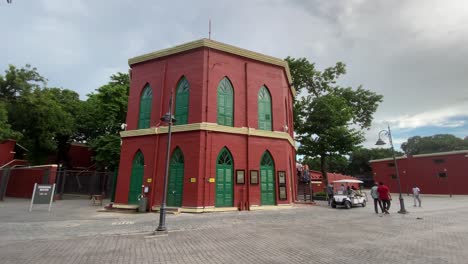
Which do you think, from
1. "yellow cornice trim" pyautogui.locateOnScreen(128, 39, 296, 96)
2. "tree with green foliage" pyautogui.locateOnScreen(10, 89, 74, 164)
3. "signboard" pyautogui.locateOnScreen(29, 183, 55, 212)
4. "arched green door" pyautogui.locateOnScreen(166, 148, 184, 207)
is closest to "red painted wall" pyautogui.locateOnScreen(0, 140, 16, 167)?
"tree with green foliage" pyautogui.locateOnScreen(10, 89, 74, 164)

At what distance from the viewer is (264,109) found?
61.9 ft

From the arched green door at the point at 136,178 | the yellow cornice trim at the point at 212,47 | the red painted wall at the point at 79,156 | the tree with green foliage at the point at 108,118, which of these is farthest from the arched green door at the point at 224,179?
the red painted wall at the point at 79,156

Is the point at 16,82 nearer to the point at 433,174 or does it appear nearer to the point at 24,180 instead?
the point at 24,180

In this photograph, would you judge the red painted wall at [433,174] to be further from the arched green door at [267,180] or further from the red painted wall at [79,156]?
the red painted wall at [79,156]

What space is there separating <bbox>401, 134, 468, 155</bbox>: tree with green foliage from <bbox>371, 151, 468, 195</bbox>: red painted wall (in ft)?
113

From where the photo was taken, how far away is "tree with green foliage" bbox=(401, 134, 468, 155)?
6378cm

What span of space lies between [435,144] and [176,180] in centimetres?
7469

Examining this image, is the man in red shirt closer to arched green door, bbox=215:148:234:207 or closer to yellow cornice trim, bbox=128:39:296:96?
arched green door, bbox=215:148:234:207

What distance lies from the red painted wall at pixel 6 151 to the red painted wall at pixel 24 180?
3.83 meters

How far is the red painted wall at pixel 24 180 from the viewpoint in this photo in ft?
76.7

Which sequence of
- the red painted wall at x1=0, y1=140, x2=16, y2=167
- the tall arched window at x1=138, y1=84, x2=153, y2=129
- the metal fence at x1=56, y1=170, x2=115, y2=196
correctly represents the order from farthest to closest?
the red painted wall at x1=0, y1=140, x2=16, y2=167, the metal fence at x1=56, y1=170, x2=115, y2=196, the tall arched window at x1=138, y1=84, x2=153, y2=129

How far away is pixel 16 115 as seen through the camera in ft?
88.3

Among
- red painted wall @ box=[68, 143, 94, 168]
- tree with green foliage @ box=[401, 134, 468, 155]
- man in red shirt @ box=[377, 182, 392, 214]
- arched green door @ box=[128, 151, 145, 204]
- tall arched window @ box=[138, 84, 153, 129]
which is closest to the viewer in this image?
man in red shirt @ box=[377, 182, 392, 214]

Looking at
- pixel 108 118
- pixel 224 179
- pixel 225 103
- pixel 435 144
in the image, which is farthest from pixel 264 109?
pixel 435 144
